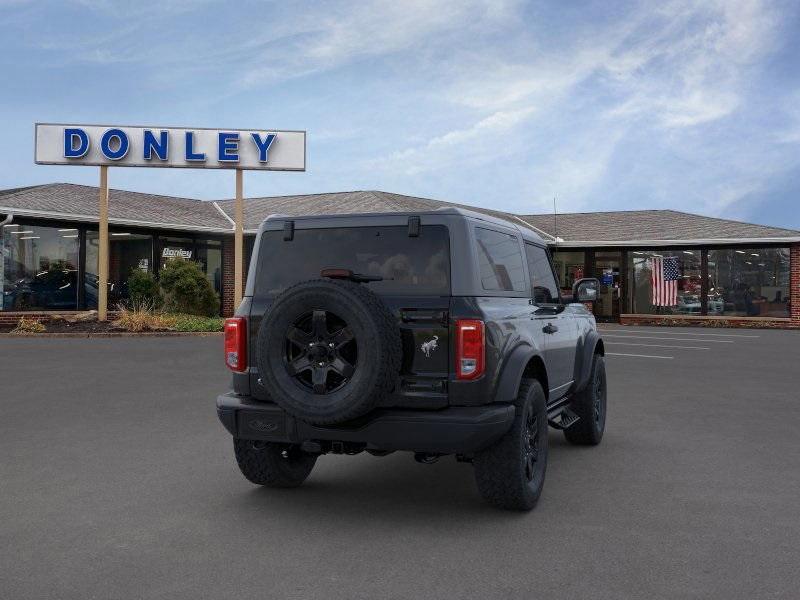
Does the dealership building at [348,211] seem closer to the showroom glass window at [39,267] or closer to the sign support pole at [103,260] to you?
the showroom glass window at [39,267]

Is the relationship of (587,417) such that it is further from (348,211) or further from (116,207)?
(116,207)

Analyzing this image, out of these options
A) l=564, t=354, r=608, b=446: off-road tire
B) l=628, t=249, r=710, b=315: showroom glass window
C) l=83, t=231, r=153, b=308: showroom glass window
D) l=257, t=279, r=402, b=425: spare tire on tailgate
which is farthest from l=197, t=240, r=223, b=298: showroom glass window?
l=257, t=279, r=402, b=425: spare tire on tailgate

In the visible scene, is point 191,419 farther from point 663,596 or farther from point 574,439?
point 663,596

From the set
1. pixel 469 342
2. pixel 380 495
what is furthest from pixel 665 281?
pixel 469 342

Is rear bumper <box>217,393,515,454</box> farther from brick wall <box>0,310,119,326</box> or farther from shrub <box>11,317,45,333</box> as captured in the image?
brick wall <box>0,310,119,326</box>

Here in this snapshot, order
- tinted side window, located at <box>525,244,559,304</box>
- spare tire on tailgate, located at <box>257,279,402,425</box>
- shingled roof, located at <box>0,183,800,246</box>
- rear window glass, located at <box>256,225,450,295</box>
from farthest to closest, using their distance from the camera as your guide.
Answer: shingled roof, located at <box>0,183,800,246</box> → tinted side window, located at <box>525,244,559,304</box> → rear window glass, located at <box>256,225,450,295</box> → spare tire on tailgate, located at <box>257,279,402,425</box>

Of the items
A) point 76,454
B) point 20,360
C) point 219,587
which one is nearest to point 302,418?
point 219,587

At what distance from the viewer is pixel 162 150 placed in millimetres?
25266

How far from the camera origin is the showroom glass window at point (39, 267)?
83.4 ft

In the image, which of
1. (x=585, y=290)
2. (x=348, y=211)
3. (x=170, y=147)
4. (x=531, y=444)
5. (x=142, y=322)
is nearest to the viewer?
(x=531, y=444)

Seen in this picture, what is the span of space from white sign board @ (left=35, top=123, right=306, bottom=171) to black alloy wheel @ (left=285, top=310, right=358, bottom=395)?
21.5 metres

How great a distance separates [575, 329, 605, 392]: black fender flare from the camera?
7309 mm

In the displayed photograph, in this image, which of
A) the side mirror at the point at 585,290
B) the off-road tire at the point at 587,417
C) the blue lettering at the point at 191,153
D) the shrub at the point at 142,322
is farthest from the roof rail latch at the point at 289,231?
the blue lettering at the point at 191,153

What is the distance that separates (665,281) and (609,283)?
7.12ft
